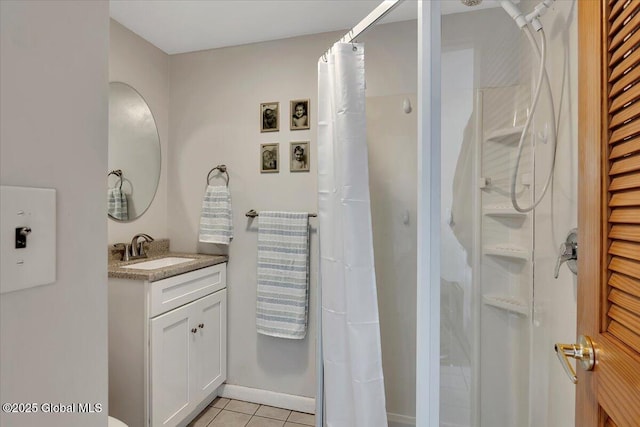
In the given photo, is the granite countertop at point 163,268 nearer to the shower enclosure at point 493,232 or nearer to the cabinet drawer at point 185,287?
the cabinet drawer at point 185,287

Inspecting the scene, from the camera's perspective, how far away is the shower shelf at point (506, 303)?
52.0 inches

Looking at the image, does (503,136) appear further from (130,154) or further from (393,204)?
(130,154)

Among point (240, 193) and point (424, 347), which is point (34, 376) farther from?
point (240, 193)

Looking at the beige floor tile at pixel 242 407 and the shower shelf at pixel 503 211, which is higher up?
the shower shelf at pixel 503 211

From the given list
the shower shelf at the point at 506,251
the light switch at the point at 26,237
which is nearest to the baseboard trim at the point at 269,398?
the shower shelf at the point at 506,251

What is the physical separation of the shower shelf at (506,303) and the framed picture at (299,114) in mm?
1454

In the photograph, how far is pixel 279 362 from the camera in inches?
84.2

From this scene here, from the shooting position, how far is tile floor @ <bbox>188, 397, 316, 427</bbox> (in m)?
1.93

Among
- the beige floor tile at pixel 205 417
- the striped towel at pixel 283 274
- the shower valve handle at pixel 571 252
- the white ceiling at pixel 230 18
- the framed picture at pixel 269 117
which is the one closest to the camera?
the shower valve handle at pixel 571 252

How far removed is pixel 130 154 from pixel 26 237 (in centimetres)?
196

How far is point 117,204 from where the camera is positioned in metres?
1.97

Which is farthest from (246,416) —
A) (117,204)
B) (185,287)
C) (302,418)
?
(117,204)

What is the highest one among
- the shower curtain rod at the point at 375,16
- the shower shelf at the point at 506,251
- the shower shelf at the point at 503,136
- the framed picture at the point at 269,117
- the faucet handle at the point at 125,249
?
the shower curtain rod at the point at 375,16

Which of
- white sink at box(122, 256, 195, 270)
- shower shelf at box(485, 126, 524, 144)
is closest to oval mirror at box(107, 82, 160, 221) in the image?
white sink at box(122, 256, 195, 270)
